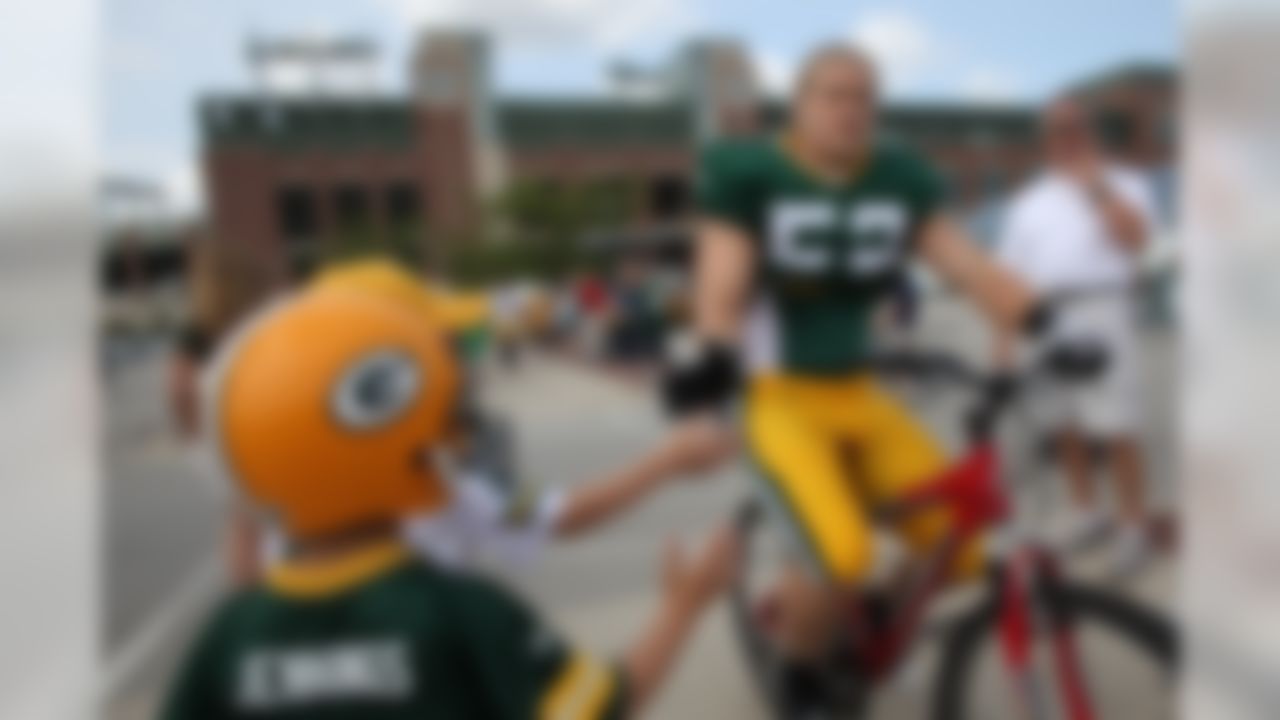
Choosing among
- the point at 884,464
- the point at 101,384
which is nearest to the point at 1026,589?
the point at 884,464

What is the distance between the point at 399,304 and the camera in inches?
34.6

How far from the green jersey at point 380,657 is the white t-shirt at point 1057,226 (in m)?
0.71

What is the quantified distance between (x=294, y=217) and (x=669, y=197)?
1.22 ft

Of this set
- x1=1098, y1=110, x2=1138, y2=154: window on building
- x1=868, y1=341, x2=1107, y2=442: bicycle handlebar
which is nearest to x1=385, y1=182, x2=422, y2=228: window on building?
x1=868, y1=341, x2=1107, y2=442: bicycle handlebar

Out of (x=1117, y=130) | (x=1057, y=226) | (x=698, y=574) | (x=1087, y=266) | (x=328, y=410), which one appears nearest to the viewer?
(x=328, y=410)

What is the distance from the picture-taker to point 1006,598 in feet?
3.74

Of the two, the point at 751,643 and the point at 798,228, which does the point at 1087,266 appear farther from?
the point at 751,643

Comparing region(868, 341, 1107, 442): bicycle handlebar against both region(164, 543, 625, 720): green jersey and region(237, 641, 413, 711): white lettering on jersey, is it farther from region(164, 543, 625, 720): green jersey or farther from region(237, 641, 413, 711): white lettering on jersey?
region(237, 641, 413, 711): white lettering on jersey

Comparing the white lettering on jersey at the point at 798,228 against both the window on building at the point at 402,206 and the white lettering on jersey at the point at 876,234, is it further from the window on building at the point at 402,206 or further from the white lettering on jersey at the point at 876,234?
the window on building at the point at 402,206

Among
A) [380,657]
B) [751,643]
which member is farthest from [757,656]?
[380,657]

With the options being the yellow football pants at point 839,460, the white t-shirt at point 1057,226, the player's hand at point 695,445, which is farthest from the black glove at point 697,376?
the white t-shirt at point 1057,226

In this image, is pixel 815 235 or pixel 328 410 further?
pixel 815 235

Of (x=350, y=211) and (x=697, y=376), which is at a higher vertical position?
(x=350, y=211)

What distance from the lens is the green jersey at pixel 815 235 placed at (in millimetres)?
1116
